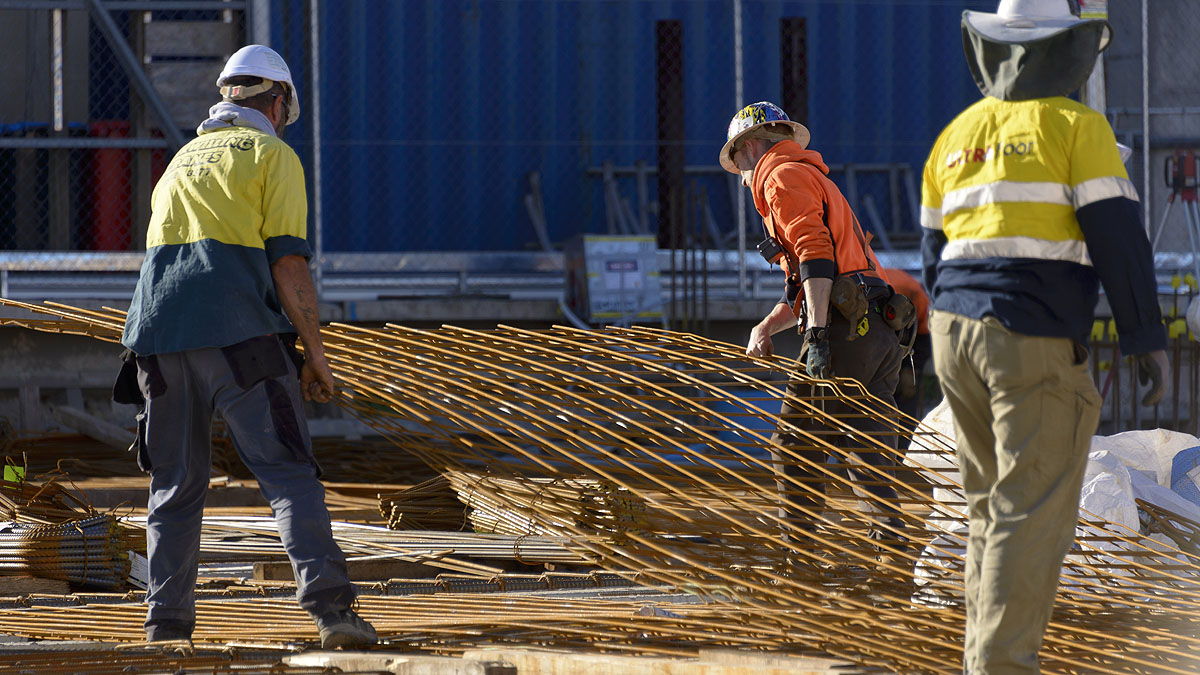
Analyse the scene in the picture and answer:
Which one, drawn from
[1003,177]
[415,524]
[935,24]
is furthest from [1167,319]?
[1003,177]

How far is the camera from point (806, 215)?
4.95 m

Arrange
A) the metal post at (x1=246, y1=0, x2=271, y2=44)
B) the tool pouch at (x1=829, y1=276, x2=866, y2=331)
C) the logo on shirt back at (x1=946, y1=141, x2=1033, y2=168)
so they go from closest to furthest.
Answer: the logo on shirt back at (x1=946, y1=141, x2=1033, y2=168) → the tool pouch at (x1=829, y1=276, x2=866, y2=331) → the metal post at (x1=246, y1=0, x2=271, y2=44)

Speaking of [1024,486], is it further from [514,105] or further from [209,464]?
[514,105]

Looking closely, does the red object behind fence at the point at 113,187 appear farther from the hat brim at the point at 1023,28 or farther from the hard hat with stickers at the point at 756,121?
the hat brim at the point at 1023,28

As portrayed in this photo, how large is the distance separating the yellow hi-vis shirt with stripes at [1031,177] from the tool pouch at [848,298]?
1.87m

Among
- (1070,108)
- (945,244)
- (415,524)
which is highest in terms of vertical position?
(1070,108)

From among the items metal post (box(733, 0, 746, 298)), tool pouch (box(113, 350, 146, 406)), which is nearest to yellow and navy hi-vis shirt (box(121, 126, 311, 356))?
tool pouch (box(113, 350, 146, 406))

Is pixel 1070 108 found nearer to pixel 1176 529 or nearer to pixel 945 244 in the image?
pixel 945 244

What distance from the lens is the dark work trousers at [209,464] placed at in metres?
3.77

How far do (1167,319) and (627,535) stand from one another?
6.27 m

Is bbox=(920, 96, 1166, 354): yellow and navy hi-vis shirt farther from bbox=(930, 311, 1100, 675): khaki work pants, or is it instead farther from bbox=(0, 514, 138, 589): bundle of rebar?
bbox=(0, 514, 138, 589): bundle of rebar

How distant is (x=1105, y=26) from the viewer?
119 inches

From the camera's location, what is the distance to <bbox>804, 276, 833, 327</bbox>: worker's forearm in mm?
4906

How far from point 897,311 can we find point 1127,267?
2235mm
